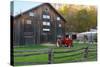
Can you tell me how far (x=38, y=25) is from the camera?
2789 millimetres

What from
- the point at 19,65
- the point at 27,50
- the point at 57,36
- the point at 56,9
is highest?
the point at 56,9

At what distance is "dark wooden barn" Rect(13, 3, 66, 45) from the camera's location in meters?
2.69

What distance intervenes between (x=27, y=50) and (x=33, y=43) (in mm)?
123

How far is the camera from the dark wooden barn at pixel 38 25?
269cm

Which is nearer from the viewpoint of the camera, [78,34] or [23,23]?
[23,23]

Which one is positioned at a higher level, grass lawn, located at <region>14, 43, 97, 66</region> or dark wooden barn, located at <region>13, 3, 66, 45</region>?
dark wooden barn, located at <region>13, 3, 66, 45</region>

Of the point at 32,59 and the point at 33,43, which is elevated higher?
the point at 33,43

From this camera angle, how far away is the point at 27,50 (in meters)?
2.73

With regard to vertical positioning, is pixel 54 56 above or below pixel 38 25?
below

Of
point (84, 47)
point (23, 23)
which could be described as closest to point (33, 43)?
point (23, 23)

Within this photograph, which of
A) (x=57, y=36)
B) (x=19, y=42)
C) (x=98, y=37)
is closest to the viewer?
(x=19, y=42)

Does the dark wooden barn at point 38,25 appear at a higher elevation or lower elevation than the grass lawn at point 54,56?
higher

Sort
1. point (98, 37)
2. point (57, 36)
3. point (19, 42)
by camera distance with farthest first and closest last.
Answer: point (98, 37), point (57, 36), point (19, 42)

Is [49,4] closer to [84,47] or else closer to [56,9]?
[56,9]
